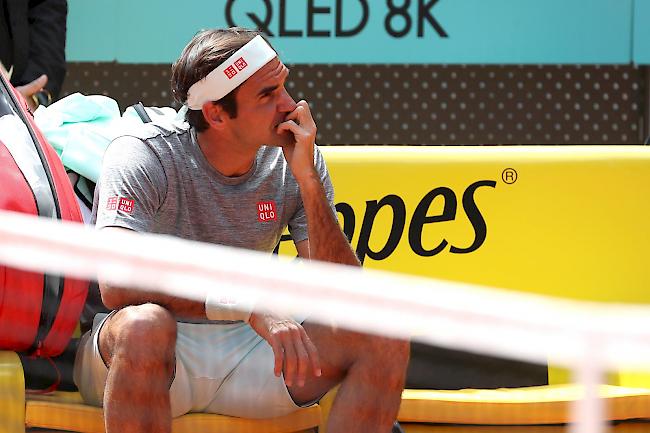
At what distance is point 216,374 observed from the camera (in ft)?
7.16

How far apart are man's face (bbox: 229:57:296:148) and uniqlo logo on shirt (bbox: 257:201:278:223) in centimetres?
11

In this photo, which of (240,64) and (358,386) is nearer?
(358,386)

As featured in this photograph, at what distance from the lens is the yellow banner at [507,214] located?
2.93m

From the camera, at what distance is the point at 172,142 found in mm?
2311

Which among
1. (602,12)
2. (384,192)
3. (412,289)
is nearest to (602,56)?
(602,12)

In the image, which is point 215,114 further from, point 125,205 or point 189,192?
point 125,205

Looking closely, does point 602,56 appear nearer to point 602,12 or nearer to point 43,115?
point 602,12

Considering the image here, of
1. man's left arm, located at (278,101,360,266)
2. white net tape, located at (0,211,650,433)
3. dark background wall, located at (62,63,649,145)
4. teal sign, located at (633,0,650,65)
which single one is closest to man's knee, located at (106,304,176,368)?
man's left arm, located at (278,101,360,266)

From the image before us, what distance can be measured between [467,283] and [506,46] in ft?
4.40

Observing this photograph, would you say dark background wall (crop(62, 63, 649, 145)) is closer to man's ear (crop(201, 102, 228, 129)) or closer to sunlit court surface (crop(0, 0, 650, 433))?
sunlit court surface (crop(0, 0, 650, 433))

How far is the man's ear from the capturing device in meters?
2.31

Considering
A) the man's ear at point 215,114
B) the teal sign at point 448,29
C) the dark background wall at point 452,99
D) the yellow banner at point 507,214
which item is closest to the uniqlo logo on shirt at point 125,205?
the man's ear at point 215,114

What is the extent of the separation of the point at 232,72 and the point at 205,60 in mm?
55

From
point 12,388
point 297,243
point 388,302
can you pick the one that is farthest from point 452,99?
point 388,302
